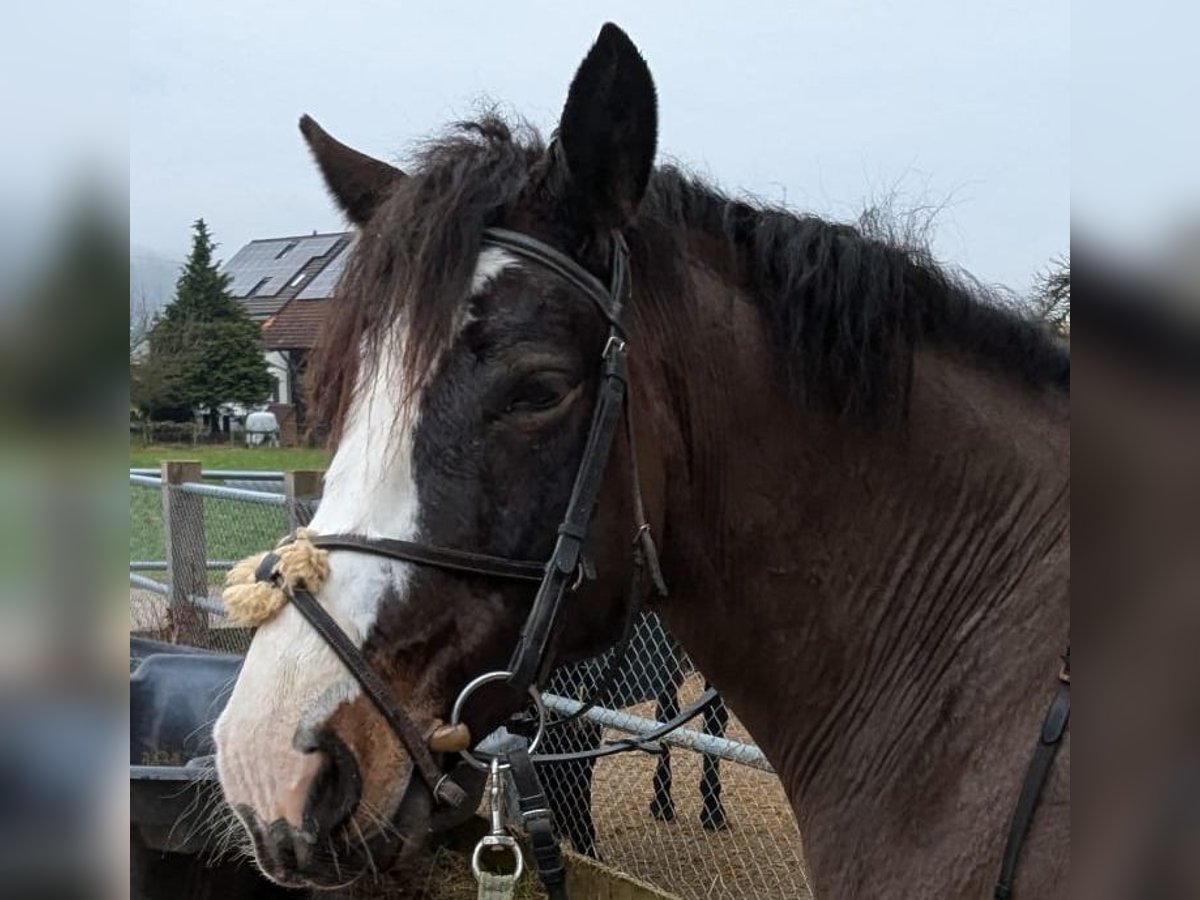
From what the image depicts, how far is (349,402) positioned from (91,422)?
0.80 meters

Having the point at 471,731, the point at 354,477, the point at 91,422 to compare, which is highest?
the point at 91,422

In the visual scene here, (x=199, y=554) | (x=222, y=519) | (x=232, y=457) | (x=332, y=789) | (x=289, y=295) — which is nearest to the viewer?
(x=332, y=789)

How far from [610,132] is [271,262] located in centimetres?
577

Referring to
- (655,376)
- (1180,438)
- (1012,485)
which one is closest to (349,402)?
(655,376)

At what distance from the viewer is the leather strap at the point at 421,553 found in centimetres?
156

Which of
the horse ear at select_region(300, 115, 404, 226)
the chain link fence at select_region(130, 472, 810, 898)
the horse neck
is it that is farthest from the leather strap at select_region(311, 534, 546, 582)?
the chain link fence at select_region(130, 472, 810, 898)

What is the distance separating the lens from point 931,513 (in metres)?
1.84

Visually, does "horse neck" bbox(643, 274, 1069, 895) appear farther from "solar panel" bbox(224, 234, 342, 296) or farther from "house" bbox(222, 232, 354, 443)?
"solar panel" bbox(224, 234, 342, 296)

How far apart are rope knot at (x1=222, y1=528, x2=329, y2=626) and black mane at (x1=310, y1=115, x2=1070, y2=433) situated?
0.28 m

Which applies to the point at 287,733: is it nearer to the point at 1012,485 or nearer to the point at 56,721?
the point at 56,721

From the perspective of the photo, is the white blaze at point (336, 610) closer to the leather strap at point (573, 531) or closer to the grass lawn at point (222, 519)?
the leather strap at point (573, 531)

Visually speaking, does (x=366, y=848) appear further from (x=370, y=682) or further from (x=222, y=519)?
(x=222, y=519)

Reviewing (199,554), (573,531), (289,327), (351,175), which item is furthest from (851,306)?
(199,554)

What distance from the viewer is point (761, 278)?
1.90 m
